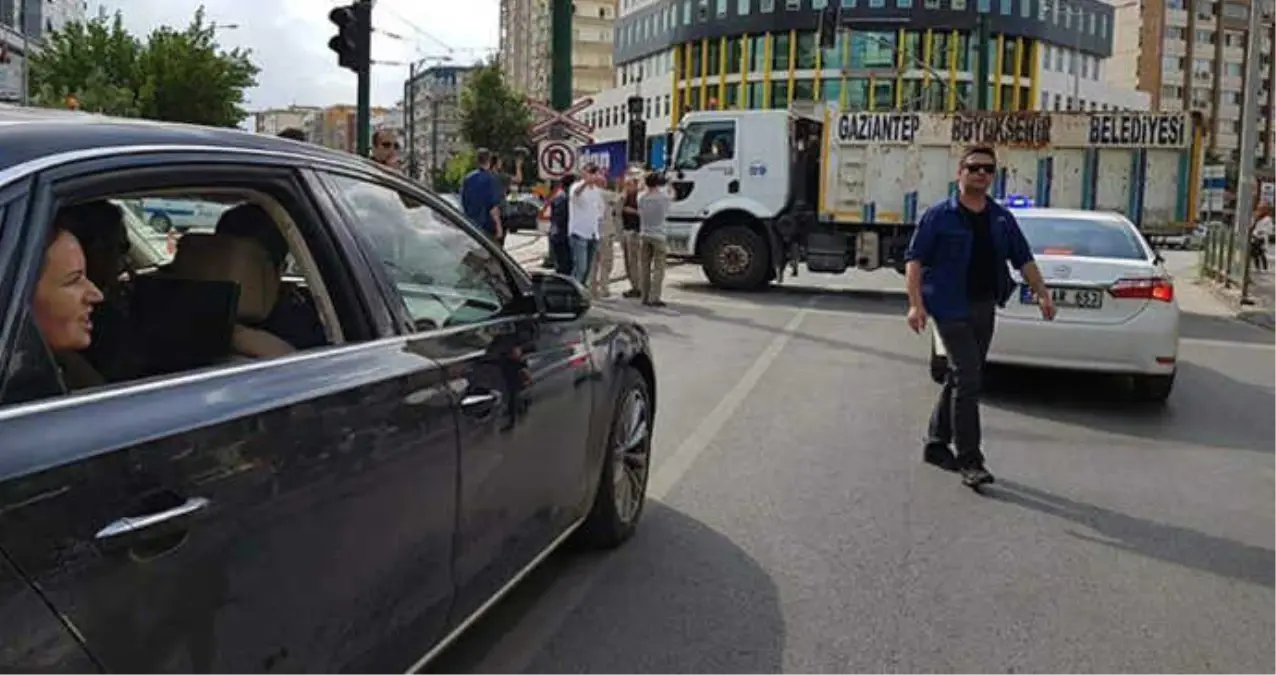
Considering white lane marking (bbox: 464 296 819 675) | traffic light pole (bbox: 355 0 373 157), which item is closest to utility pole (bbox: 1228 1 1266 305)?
traffic light pole (bbox: 355 0 373 157)

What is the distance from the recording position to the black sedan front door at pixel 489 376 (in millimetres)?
3281

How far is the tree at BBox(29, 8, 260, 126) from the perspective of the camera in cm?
4091

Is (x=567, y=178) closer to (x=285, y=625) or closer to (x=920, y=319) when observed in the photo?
(x=920, y=319)

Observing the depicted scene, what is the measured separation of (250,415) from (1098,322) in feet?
23.9

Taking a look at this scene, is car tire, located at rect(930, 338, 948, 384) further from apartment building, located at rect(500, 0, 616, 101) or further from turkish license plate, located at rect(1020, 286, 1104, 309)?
apartment building, located at rect(500, 0, 616, 101)

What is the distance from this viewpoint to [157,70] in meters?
41.3

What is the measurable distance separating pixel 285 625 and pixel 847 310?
1393cm

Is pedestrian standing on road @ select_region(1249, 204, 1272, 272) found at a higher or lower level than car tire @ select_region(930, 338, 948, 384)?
higher

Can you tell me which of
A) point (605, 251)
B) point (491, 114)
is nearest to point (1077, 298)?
point (605, 251)

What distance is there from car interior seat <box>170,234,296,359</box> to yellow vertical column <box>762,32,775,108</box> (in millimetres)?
77899

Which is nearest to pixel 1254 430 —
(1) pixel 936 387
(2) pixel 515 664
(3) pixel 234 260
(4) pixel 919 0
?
(1) pixel 936 387

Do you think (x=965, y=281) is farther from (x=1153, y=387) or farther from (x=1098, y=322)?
(x=1153, y=387)

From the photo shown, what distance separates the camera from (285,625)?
245 cm

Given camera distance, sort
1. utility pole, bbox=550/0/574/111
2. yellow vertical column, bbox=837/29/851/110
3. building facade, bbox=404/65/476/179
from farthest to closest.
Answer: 1. building facade, bbox=404/65/476/179
2. yellow vertical column, bbox=837/29/851/110
3. utility pole, bbox=550/0/574/111
